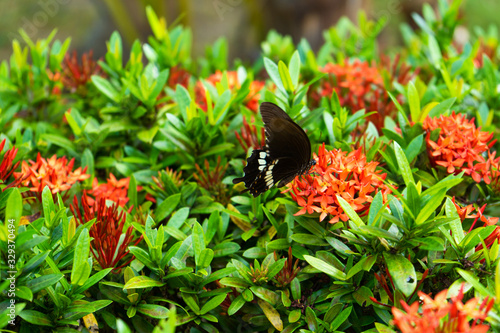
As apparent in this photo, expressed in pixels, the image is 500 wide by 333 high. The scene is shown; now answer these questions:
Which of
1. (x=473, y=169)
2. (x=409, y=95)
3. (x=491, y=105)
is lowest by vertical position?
(x=491, y=105)

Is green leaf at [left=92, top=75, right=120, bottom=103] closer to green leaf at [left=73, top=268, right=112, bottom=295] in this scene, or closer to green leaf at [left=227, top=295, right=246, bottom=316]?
green leaf at [left=73, top=268, right=112, bottom=295]

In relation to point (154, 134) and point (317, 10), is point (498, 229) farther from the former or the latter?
point (317, 10)

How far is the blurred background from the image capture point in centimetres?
485

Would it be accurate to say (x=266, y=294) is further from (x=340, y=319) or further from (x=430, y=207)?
(x=430, y=207)

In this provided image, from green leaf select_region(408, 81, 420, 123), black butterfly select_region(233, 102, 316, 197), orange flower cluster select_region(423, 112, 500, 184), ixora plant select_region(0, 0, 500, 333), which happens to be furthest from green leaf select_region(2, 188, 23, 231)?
green leaf select_region(408, 81, 420, 123)

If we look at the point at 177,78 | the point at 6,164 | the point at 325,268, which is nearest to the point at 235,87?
the point at 177,78

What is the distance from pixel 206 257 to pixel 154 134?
2.71 ft

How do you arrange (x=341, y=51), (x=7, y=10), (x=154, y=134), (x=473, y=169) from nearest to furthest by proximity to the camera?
(x=473, y=169)
(x=154, y=134)
(x=341, y=51)
(x=7, y=10)

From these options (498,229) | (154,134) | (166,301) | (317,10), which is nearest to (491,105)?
(498,229)

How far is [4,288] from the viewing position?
132 centimetres

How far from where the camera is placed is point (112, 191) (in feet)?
6.57

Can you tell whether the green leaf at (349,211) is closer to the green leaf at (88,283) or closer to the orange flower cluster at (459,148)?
the orange flower cluster at (459,148)

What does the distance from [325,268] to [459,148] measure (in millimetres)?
777

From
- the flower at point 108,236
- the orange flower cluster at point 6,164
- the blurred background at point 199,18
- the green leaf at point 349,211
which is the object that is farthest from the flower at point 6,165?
the blurred background at point 199,18
